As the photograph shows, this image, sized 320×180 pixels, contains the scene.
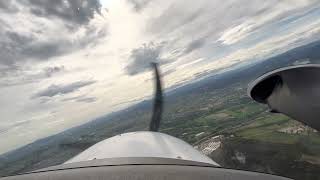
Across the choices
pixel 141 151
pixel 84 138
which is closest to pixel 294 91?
pixel 141 151

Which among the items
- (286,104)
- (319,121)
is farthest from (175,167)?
(286,104)

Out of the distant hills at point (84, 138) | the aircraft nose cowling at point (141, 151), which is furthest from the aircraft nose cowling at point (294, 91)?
the aircraft nose cowling at point (141, 151)

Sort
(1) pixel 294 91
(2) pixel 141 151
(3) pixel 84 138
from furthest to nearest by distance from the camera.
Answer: (3) pixel 84 138 < (2) pixel 141 151 < (1) pixel 294 91

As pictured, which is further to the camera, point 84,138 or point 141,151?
point 84,138

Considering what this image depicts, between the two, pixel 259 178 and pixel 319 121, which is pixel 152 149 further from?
pixel 259 178

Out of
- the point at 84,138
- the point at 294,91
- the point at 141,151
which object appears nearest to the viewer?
the point at 294,91

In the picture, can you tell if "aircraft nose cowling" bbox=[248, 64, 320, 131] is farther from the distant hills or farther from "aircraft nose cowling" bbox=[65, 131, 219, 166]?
"aircraft nose cowling" bbox=[65, 131, 219, 166]

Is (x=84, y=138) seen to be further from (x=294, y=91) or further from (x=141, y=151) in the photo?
(x=294, y=91)

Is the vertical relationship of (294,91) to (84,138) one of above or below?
above
